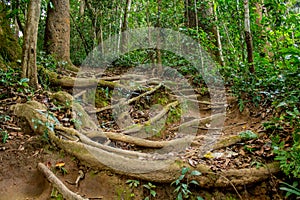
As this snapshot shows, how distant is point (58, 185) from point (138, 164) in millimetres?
815

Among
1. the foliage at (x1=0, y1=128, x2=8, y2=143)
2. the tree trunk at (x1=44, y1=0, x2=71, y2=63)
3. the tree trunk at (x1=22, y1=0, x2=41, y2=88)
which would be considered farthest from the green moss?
the foliage at (x1=0, y1=128, x2=8, y2=143)

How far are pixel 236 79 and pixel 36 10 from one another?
382cm

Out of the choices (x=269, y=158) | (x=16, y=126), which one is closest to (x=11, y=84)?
(x=16, y=126)

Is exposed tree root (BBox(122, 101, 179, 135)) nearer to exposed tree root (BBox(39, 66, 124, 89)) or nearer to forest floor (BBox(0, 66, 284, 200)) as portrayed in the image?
forest floor (BBox(0, 66, 284, 200))

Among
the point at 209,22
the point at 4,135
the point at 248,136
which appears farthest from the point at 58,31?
the point at 248,136

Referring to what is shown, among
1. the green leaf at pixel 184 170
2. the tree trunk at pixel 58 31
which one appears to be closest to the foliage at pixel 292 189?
the green leaf at pixel 184 170

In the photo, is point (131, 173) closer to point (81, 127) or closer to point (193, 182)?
point (193, 182)

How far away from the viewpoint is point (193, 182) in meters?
2.52

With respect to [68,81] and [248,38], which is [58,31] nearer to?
[68,81]

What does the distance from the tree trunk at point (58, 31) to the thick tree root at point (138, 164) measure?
12.7 ft

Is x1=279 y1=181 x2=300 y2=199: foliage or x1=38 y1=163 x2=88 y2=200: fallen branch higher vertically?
x1=38 y1=163 x2=88 y2=200: fallen branch

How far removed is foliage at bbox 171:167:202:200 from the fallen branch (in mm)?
921

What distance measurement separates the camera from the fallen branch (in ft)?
7.81

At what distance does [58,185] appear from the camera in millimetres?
2486
